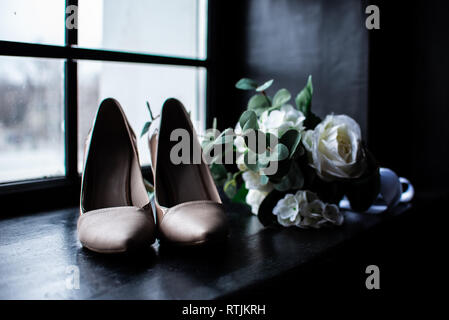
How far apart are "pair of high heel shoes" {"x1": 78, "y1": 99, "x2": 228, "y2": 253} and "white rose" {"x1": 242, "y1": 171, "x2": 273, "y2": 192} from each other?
4.0 inches

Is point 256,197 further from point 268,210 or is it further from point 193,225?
point 193,225

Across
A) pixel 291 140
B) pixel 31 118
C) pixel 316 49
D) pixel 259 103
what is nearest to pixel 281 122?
pixel 291 140

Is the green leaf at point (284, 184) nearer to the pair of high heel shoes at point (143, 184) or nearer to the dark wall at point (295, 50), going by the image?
the pair of high heel shoes at point (143, 184)

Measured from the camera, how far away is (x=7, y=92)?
94 cm

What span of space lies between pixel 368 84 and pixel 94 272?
2.87ft

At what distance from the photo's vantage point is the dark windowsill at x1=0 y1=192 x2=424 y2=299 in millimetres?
547

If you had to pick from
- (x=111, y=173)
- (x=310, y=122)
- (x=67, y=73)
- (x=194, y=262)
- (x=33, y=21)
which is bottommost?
(x=194, y=262)

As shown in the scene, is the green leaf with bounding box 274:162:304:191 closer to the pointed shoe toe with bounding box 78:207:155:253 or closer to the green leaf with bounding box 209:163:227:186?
the green leaf with bounding box 209:163:227:186

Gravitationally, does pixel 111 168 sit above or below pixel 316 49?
below

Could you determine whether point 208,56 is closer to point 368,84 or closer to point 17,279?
point 368,84

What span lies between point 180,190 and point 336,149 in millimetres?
320

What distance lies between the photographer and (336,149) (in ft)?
2.68

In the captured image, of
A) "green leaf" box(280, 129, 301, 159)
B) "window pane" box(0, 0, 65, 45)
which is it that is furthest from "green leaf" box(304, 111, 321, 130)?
"window pane" box(0, 0, 65, 45)

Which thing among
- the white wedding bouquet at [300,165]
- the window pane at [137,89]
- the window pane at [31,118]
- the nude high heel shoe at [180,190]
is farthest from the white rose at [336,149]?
the window pane at [31,118]
